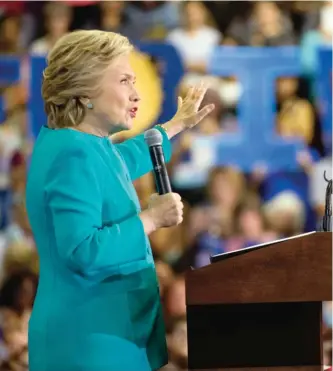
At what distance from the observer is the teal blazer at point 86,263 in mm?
1413

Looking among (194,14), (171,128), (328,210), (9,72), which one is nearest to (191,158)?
(194,14)

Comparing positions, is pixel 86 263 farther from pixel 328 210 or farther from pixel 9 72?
pixel 9 72

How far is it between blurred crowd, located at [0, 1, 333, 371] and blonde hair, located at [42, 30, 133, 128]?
1978mm

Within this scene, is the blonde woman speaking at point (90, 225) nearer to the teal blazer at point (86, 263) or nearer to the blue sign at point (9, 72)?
the teal blazer at point (86, 263)

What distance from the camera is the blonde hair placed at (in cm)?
150

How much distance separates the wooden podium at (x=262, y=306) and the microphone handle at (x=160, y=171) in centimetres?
16

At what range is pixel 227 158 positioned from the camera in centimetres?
353

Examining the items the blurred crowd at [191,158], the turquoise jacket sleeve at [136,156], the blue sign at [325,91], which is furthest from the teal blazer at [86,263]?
the blue sign at [325,91]

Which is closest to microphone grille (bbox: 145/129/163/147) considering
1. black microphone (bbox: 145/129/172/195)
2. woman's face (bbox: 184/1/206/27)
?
black microphone (bbox: 145/129/172/195)

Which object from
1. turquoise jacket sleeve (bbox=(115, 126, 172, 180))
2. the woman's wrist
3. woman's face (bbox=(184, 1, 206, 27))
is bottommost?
woman's face (bbox=(184, 1, 206, 27))

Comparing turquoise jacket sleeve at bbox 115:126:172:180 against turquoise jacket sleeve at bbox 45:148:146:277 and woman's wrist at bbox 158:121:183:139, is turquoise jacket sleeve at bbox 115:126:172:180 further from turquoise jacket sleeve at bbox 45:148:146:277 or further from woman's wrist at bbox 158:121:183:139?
turquoise jacket sleeve at bbox 45:148:146:277

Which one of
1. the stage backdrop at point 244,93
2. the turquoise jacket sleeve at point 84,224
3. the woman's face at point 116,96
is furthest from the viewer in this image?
the stage backdrop at point 244,93

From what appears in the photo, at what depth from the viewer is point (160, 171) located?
1.43 metres

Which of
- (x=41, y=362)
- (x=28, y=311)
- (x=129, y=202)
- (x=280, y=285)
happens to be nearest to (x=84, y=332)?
(x=41, y=362)
